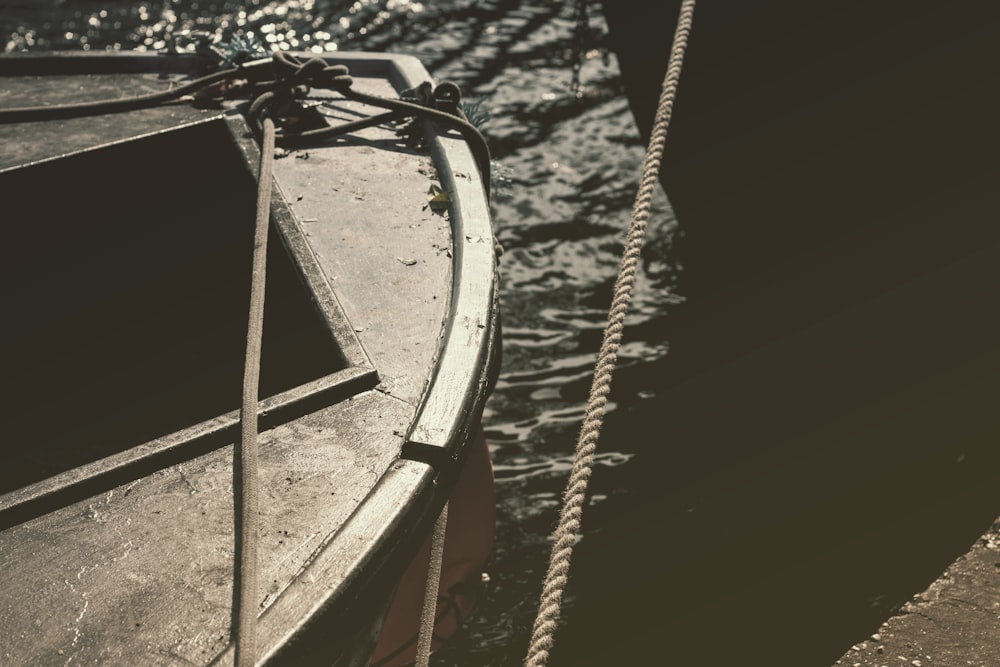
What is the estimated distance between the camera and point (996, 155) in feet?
9.50

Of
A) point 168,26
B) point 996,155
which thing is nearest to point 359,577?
point 996,155

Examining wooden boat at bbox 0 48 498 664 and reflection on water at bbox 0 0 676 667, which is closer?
wooden boat at bbox 0 48 498 664

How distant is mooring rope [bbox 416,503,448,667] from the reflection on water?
1092 mm

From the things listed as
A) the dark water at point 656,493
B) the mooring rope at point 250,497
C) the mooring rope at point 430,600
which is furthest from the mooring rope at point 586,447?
the dark water at point 656,493

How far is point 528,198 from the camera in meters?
4.72

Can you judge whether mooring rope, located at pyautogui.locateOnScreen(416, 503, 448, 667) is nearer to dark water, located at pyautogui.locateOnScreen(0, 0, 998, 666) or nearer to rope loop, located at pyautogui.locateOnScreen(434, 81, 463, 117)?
dark water, located at pyautogui.locateOnScreen(0, 0, 998, 666)

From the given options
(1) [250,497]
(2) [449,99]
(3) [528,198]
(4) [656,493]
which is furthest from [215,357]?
(3) [528,198]

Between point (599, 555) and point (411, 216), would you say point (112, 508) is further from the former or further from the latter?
point (599, 555)

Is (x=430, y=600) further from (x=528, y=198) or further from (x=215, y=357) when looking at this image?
(x=528, y=198)

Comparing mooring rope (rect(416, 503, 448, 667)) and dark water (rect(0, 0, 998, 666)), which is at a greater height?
mooring rope (rect(416, 503, 448, 667))

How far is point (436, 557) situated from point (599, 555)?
4.67 ft

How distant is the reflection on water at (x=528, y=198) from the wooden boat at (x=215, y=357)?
474mm

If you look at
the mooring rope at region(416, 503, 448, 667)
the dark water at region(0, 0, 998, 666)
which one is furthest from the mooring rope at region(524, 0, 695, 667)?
the dark water at region(0, 0, 998, 666)

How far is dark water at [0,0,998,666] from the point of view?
261 centimetres
